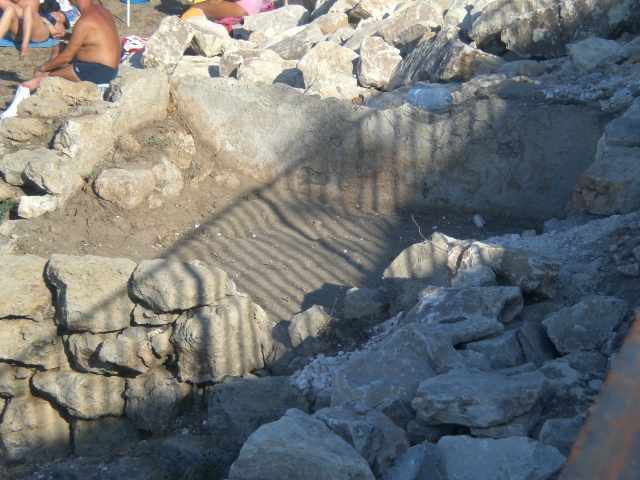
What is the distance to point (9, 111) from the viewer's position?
610cm

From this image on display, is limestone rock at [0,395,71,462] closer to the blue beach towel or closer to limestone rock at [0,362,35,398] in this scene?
limestone rock at [0,362,35,398]

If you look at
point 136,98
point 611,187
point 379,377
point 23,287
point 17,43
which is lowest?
point 23,287

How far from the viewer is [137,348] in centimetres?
416

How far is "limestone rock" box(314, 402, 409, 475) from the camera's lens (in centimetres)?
252

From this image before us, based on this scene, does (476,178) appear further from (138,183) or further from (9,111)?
(9,111)

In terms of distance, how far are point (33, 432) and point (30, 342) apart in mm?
592

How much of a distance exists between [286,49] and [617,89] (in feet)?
15.0

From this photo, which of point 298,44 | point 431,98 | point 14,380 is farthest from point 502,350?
point 298,44

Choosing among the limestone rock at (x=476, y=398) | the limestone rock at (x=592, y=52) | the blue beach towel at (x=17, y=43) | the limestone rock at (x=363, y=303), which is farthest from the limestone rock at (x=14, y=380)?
the blue beach towel at (x=17, y=43)

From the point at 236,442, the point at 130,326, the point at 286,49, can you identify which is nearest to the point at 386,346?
the point at 236,442

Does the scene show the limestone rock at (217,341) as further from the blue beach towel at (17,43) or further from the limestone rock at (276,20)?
the blue beach towel at (17,43)

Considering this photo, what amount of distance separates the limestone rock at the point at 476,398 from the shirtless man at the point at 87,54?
5.54 m

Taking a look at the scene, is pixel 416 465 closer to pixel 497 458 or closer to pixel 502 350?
pixel 497 458

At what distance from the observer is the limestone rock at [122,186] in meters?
5.59
